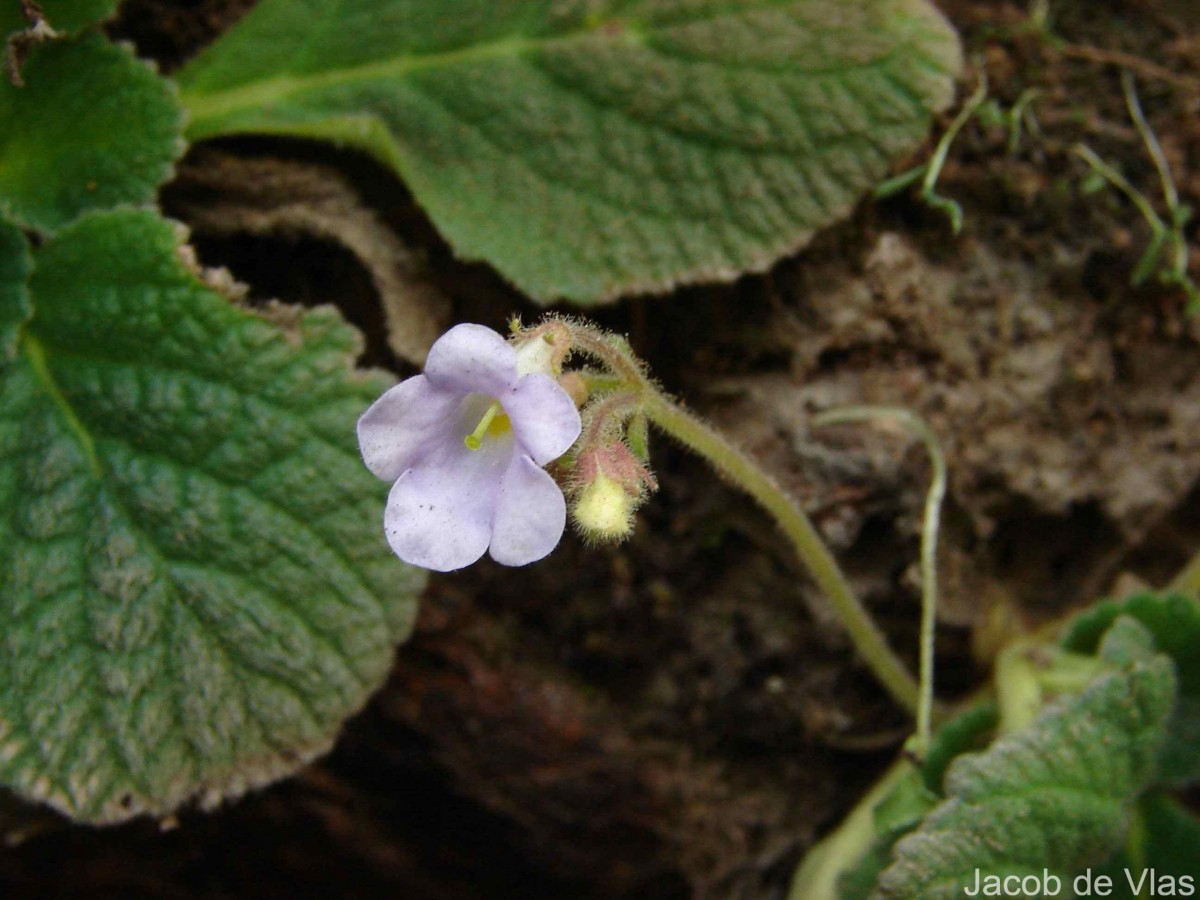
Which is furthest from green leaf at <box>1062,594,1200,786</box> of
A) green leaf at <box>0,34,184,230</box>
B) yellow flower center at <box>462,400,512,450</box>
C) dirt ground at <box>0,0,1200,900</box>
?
green leaf at <box>0,34,184,230</box>

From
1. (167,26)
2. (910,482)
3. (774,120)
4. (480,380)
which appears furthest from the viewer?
(167,26)

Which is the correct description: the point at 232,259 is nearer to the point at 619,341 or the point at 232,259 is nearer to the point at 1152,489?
the point at 619,341

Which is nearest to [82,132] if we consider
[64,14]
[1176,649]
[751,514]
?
[64,14]

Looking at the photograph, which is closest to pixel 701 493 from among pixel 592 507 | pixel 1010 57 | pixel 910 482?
pixel 910 482

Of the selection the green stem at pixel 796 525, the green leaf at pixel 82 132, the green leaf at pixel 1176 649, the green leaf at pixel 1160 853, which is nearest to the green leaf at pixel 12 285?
the green leaf at pixel 82 132

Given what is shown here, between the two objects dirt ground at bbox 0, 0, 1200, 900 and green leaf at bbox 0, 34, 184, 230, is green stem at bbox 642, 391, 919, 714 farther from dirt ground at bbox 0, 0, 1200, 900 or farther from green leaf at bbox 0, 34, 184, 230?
green leaf at bbox 0, 34, 184, 230

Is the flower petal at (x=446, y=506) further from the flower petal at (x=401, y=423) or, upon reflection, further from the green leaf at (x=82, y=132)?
the green leaf at (x=82, y=132)

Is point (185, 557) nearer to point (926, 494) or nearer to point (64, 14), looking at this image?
point (64, 14)

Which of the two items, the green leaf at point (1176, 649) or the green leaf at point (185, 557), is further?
the green leaf at point (1176, 649)
